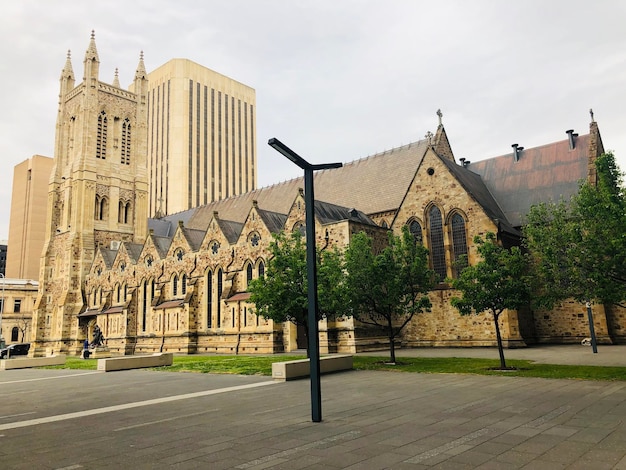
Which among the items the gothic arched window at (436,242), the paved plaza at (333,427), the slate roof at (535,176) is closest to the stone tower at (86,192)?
the gothic arched window at (436,242)

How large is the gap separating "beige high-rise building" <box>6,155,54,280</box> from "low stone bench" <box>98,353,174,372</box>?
110m

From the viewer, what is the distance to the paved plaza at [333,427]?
6805mm

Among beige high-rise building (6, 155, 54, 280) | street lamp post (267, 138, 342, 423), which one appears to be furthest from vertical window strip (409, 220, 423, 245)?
beige high-rise building (6, 155, 54, 280)

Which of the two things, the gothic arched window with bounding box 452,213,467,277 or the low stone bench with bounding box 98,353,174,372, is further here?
the gothic arched window with bounding box 452,213,467,277

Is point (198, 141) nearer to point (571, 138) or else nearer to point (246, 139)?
point (246, 139)

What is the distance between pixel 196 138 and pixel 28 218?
1818 inches

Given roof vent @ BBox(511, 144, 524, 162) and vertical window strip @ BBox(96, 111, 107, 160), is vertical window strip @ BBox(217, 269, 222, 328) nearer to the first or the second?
roof vent @ BBox(511, 144, 524, 162)

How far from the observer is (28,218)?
121 meters

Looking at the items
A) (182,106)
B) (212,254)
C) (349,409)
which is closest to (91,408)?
(349,409)

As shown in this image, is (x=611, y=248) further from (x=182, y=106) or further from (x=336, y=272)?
(x=182, y=106)

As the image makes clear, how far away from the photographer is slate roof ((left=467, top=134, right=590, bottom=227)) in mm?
35875

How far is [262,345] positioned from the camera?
3659 cm

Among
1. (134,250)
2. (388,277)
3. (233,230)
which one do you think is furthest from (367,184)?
(134,250)

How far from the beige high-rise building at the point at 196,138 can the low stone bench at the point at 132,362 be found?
85236 mm
